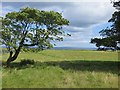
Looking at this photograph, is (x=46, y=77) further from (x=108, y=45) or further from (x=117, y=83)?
(x=108, y=45)

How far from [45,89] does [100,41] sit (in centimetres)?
2124

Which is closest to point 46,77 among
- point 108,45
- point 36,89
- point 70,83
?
point 70,83

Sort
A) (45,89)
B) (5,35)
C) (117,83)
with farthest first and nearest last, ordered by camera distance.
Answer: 1. (5,35)
2. (117,83)
3. (45,89)

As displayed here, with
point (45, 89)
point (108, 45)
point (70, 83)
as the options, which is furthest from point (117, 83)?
point (108, 45)

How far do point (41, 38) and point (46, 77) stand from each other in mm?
14477

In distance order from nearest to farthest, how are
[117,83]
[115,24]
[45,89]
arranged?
[45,89]
[117,83]
[115,24]

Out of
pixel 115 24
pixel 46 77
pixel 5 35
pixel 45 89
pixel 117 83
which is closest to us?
pixel 45 89

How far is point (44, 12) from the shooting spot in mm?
34844

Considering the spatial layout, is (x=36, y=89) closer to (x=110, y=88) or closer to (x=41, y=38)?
(x=110, y=88)

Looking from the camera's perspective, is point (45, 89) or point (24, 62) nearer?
point (45, 89)

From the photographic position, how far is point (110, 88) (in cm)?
1769

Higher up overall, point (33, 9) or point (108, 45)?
point (33, 9)

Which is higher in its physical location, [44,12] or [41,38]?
[44,12]

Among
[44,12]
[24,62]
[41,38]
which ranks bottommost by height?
[24,62]
